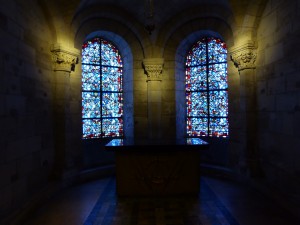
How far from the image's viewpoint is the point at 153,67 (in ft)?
22.1

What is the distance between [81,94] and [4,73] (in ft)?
8.74

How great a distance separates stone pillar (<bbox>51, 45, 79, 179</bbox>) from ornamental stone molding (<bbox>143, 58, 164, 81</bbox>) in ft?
6.55

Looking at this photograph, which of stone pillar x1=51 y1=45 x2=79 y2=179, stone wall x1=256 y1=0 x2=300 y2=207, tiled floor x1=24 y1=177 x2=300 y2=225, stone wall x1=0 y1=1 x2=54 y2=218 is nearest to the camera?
stone wall x1=0 y1=1 x2=54 y2=218

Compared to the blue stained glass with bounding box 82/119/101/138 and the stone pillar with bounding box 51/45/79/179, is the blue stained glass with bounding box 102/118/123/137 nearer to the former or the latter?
the blue stained glass with bounding box 82/119/101/138

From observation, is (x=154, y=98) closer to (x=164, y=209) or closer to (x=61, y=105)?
(x=61, y=105)

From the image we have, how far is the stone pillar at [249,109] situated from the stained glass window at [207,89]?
1148 millimetres

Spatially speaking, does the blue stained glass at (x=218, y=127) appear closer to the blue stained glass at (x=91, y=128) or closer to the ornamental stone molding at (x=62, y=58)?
the blue stained glass at (x=91, y=128)

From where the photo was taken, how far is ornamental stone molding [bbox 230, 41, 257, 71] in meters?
5.30

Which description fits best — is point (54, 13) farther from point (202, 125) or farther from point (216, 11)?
point (202, 125)

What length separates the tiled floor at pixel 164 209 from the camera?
151 inches

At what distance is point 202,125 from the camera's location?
714 centimetres

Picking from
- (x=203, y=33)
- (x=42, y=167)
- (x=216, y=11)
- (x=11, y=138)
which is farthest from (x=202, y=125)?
(x=11, y=138)

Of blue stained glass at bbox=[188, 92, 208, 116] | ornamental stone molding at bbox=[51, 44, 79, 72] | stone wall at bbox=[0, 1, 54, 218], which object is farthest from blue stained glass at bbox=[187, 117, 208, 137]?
stone wall at bbox=[0, 1, 54, 218]

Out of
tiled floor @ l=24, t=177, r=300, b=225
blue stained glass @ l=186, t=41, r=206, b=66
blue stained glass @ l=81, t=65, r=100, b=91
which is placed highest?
blue stained glass @ l=186, t=41, r=206, b=66
